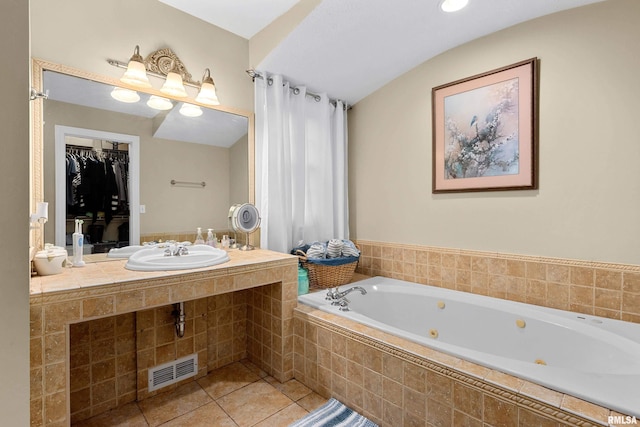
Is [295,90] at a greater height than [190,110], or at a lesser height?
greater

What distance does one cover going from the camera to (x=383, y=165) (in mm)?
2766

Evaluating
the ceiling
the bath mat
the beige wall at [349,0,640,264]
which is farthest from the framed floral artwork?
the bath mat

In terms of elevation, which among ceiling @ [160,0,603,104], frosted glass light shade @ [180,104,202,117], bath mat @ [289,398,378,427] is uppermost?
ceiling @ [160,0,603,104]

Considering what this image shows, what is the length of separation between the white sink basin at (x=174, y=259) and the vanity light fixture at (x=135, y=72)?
1.02 m

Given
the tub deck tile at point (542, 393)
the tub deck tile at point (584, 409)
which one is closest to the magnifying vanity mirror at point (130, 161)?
the tub deck tile at point (542, 393)

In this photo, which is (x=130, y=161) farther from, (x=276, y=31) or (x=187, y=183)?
(x=276, y=31)

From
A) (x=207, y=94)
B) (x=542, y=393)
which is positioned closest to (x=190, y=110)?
(x=207, y=94)

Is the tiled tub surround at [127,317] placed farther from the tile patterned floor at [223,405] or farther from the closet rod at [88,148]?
the closet rod at [88,148]

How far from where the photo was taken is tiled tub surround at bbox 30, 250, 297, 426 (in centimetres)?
124

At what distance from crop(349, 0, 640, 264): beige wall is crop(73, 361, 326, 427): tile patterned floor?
149 centimetres

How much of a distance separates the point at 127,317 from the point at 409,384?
159 cm

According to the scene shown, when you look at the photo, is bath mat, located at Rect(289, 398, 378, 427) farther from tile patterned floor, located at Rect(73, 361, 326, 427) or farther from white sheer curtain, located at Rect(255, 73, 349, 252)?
white sheer curtain, located at Rect(255, 73, 349, 252)

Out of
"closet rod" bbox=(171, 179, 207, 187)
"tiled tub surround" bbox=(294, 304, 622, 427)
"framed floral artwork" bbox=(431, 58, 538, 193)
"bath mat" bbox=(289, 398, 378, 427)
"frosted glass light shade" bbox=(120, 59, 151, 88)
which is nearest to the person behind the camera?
"tiled tub surround" bbox=(294, 304, 622, 427)

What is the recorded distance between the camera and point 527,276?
202cm
